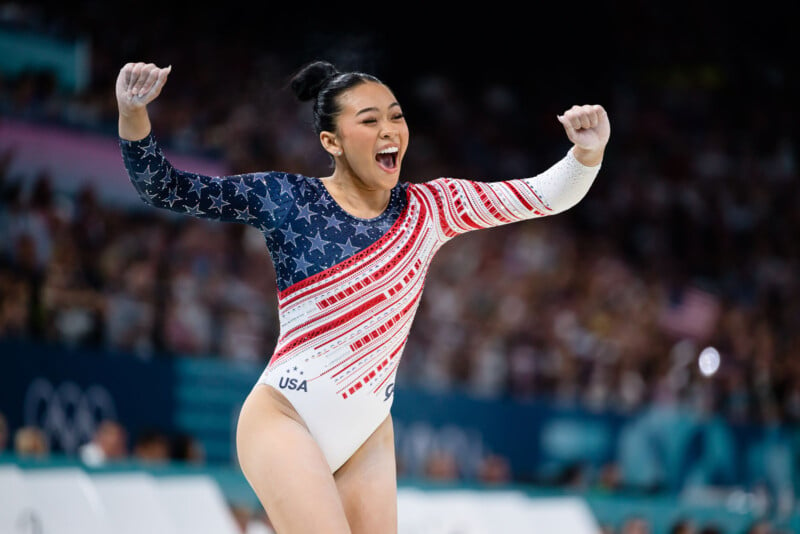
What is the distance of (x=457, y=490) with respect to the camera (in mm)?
7535

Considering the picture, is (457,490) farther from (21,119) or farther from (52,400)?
(21,119)

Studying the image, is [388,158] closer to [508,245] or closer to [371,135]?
[371,135]

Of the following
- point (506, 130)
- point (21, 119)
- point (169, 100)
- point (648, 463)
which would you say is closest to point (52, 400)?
point (21, 119)

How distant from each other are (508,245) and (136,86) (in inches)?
403

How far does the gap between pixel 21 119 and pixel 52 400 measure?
247 centimetres

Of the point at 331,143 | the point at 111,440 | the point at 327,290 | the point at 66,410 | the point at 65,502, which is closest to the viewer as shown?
A: the point at 327,290

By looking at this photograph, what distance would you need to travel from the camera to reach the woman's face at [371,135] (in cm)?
370

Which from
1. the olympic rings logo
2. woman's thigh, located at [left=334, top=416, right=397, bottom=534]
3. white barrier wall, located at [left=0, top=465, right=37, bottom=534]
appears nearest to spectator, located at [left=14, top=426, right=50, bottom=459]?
the olympic rings logo

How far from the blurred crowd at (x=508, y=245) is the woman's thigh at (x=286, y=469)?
1334mm

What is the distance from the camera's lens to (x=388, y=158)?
373 centimetres

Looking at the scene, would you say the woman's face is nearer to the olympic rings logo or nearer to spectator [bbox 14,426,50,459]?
spectator [bbox 14,426,50,459]

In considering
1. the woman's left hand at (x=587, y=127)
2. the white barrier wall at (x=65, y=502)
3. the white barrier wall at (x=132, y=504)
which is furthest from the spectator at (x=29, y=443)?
the woman's left hand at (x=587, y=127)

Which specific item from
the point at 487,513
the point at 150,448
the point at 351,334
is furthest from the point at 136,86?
the point at 487,513

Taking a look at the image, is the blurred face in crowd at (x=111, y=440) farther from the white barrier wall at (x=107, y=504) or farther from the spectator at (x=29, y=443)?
the white barrier wall at (x=107, y=504)
